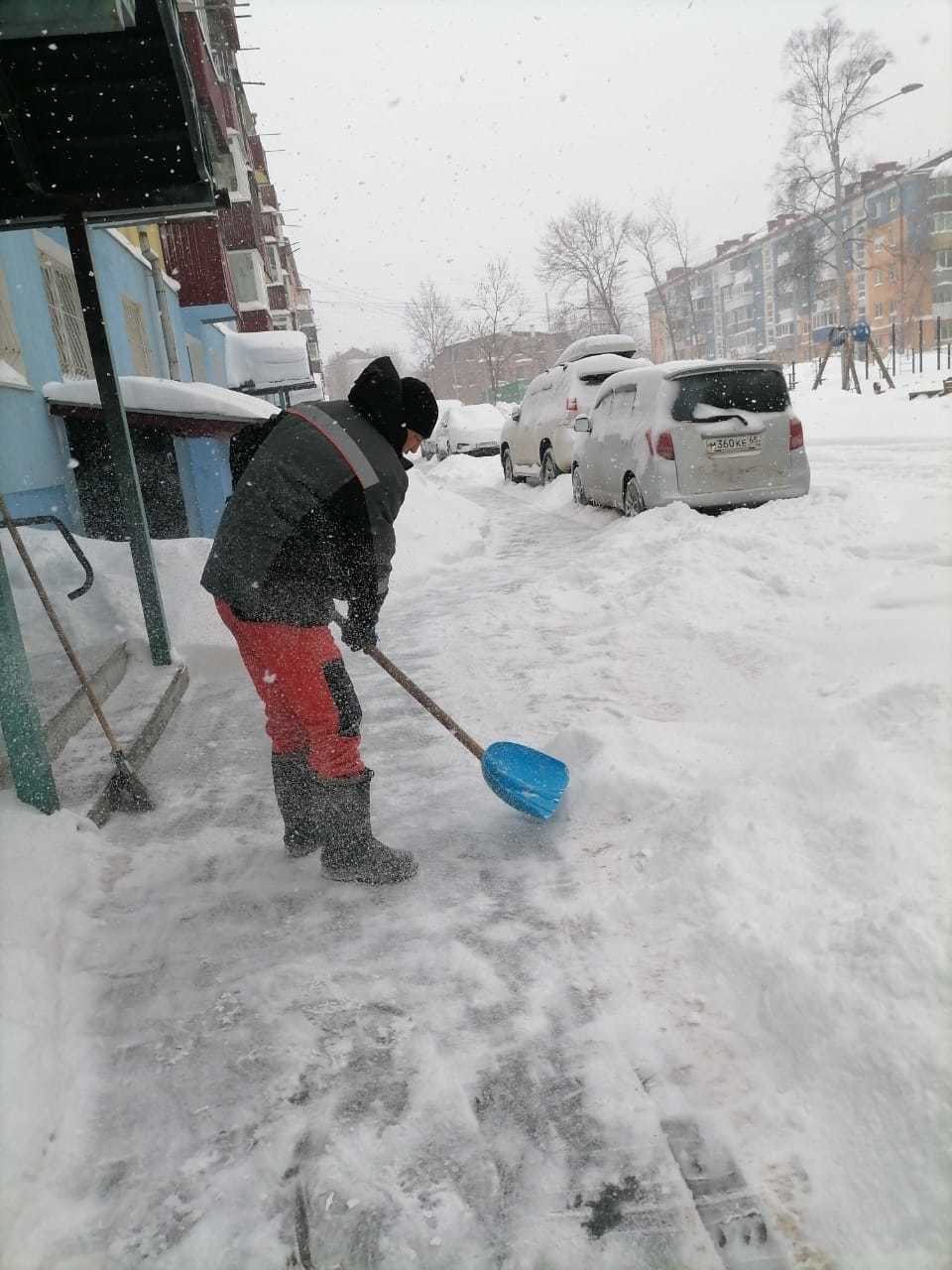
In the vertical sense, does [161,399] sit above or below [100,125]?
below

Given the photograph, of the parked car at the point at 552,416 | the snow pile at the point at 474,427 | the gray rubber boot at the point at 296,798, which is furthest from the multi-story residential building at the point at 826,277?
the gray rubber boot at the point at 296,798

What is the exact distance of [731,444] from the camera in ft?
27.1

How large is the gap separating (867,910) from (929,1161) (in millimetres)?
685

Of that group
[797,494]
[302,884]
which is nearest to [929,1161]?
[302,884]

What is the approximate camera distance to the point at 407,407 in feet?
9.32

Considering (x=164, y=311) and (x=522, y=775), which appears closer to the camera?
(x=522, y=775)

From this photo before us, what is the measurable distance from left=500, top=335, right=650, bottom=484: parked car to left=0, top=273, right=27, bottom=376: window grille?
23.4 ft

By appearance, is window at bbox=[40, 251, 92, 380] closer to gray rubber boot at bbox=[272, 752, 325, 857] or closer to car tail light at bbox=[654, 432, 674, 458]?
car tail light at bbox=[654, 432, 674, 458]

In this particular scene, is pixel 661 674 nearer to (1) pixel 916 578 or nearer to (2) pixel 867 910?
(1) pixel 916 578

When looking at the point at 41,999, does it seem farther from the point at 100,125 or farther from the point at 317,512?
the point at 100,125

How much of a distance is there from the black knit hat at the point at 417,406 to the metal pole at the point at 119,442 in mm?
3053

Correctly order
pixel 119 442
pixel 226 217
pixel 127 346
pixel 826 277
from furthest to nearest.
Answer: pixel 826 277 → pixel 226 217 → pixel 127 346 → pixel 119 442

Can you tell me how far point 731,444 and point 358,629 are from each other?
20.6ft

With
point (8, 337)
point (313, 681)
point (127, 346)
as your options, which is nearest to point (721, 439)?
point (8, 337)
